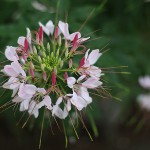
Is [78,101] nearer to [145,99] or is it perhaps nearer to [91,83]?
[91,83]

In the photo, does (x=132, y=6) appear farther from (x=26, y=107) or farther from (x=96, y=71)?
(x=26, y=107)

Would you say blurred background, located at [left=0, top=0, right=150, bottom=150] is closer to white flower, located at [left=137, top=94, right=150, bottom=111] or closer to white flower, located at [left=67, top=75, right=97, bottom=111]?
white flower, located at [left=137, top=94, right=150, bottom=111]

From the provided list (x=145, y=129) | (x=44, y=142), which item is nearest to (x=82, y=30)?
(x=44, y=142)

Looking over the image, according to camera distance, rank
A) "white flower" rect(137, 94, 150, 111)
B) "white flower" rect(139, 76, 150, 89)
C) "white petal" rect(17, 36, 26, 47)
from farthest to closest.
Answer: "white flower" rect(137, 94, 150, 111)
"white flower" rect(139, 76, 150, 89)
"white petal" rect(17, 36, 26, 47)

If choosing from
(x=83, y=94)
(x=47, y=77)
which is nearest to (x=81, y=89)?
(x=83, y=94)

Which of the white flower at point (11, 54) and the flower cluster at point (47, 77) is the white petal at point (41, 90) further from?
the white flower at point (11, 54)

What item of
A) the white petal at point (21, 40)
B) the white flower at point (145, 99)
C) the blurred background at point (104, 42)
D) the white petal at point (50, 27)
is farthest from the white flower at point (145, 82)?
the white petal at point (21, 40)

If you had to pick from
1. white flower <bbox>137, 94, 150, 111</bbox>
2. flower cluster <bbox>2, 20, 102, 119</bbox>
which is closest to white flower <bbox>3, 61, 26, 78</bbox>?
flower cluster <bbox>2, 20, 102, 119</bbox>
